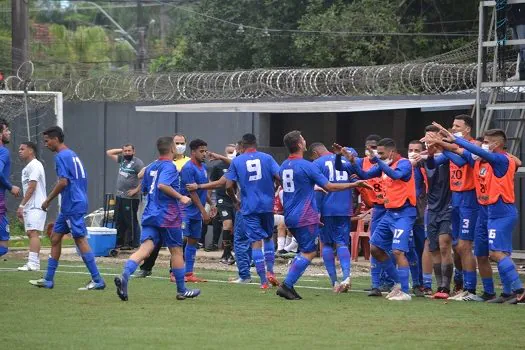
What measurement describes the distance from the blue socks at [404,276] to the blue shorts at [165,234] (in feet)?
8.94

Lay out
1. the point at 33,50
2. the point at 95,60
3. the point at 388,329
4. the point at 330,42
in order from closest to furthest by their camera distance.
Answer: the point at 388,329
the point at 330,42
the point at 33,50
the point at 95,60

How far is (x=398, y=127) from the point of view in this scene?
2503 centimetres

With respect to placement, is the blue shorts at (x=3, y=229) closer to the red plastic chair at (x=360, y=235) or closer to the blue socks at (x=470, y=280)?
the blue socks at (x=470, y=280)

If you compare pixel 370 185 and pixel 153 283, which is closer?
pixel 370 185

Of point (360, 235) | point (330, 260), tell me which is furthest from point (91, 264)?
point (360, 235)

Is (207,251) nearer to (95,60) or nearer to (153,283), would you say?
(153,283)

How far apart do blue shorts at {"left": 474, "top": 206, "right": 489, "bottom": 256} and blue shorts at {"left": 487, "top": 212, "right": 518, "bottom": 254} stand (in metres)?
0.27

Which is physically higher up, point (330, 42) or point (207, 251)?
point (330, 42)

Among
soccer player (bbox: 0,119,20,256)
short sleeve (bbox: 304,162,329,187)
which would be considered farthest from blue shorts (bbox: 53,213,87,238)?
short sleeve (bbox: 304,162,329,187)

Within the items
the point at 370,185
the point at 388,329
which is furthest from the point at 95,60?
the point at 388,329

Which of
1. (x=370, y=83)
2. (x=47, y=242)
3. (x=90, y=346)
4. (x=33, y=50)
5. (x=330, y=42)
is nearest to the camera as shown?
(x=90, y=346)

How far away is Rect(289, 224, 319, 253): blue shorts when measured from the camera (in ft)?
50.5

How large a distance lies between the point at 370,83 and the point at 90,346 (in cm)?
1457

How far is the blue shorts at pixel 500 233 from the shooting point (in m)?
14.5
